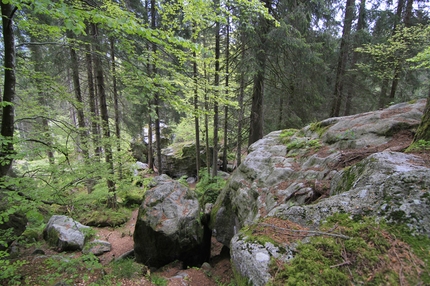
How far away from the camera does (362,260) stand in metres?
1.55

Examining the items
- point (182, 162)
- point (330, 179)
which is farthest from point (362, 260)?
point (182, 162)

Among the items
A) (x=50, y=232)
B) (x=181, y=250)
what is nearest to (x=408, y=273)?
(x=181, y=250)

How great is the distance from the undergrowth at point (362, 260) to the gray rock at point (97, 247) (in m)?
7.68

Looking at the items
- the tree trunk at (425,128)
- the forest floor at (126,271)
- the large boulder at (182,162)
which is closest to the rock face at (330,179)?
the forest floor at (126,271)

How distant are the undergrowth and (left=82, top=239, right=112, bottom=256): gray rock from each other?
7677mm

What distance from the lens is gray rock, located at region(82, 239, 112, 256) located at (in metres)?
7.11

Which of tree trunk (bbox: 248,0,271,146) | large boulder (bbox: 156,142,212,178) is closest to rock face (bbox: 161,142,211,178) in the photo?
large boulder (bbox: 156,142,212,178)

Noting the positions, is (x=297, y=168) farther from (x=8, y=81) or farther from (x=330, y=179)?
(x=8, y=81)

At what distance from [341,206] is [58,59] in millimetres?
11417

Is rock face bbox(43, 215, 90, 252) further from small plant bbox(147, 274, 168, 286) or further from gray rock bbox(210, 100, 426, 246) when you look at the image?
gray rock bbox(210, 100, 426, 246)

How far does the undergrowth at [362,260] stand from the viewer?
1.44 meters

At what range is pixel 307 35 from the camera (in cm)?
973

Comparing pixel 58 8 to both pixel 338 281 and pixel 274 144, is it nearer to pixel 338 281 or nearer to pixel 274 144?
pixel 338 281

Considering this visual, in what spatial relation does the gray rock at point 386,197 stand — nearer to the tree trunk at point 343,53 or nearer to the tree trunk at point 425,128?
the tree trunk at point 425,128
